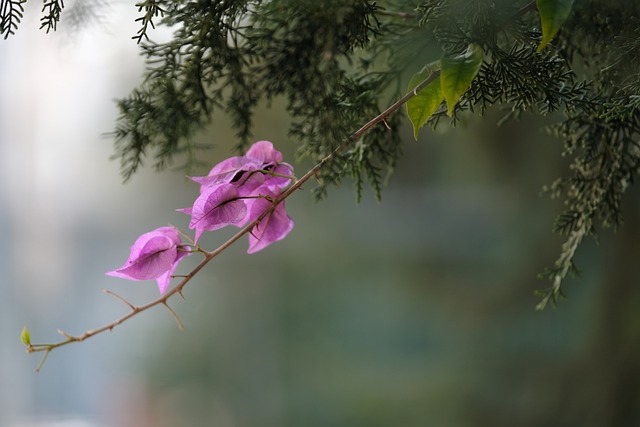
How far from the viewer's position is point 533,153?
0.94 metres

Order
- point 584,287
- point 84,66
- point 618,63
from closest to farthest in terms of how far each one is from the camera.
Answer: point 618,63 → point 584,287 → point 84,66

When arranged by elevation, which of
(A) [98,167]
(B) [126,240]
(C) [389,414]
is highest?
(A) [98,167]

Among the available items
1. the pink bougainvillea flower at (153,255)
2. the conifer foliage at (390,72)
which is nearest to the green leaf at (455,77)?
the conifer foliage at (390,72)

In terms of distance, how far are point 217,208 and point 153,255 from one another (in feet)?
0.09

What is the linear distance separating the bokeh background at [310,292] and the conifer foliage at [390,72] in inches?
24.2

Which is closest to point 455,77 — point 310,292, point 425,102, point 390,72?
point 425,102

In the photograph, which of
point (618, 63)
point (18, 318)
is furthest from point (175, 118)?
point (18, 318)

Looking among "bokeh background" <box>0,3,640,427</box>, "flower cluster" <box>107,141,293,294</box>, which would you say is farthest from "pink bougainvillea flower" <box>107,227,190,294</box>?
"bokeh background" <box>0,3,640,427</box>

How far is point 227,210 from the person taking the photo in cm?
24

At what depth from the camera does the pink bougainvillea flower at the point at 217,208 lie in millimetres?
233

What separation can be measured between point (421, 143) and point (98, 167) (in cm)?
49

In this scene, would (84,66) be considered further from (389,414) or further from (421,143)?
(389,414)

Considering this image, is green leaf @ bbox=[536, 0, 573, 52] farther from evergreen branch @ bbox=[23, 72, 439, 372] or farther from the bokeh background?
the bokeh background

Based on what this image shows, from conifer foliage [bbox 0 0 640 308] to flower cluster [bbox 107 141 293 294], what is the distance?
1.2 inches
